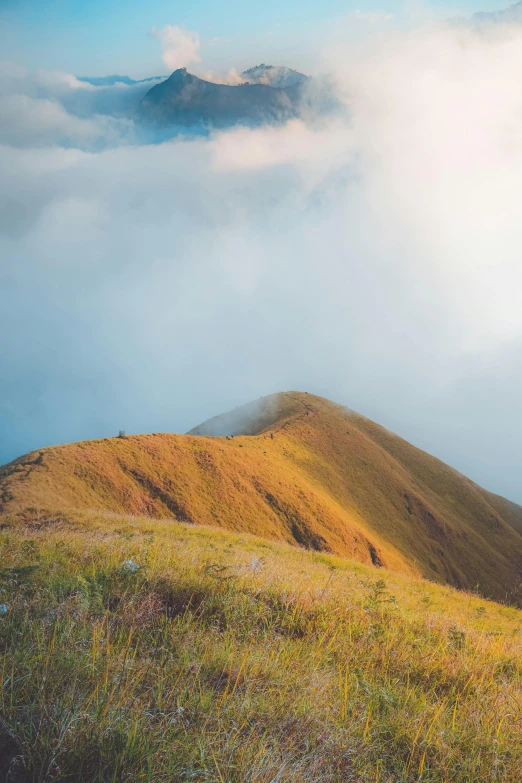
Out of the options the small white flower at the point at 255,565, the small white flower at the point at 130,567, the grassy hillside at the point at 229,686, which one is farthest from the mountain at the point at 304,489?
the grassy hillside at the point at 229,686

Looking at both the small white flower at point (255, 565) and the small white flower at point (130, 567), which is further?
the small white flower at point (255, 565)

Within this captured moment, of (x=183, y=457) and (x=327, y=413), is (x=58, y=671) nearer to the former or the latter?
(x=183, y=457)

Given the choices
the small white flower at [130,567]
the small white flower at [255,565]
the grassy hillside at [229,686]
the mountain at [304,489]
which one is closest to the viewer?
the grassy hillside at [229,686]

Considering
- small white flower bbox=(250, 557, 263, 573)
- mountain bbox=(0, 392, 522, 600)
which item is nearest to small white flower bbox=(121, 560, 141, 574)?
small white flower bbox=(250, 557, 263, 573)

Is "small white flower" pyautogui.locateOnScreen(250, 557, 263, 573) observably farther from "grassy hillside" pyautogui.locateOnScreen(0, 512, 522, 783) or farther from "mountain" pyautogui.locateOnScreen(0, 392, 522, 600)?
"mountain" pyautogui.locateOnScreen(0, 392, 522, 600)

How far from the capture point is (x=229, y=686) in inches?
146

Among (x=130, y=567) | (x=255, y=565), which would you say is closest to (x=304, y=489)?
(x=255, y=565)

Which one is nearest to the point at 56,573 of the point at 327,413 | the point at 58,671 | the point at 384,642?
the point at 58,671

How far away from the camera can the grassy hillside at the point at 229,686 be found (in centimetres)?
262

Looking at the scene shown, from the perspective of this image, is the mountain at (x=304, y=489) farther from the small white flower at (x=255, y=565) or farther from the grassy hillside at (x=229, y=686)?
the grassy hillside at (x=229, y=686)

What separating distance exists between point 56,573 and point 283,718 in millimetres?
4007

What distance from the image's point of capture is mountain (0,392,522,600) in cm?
4484

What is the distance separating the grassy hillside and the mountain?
18.8m

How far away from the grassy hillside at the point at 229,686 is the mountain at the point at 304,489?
18774 mm
